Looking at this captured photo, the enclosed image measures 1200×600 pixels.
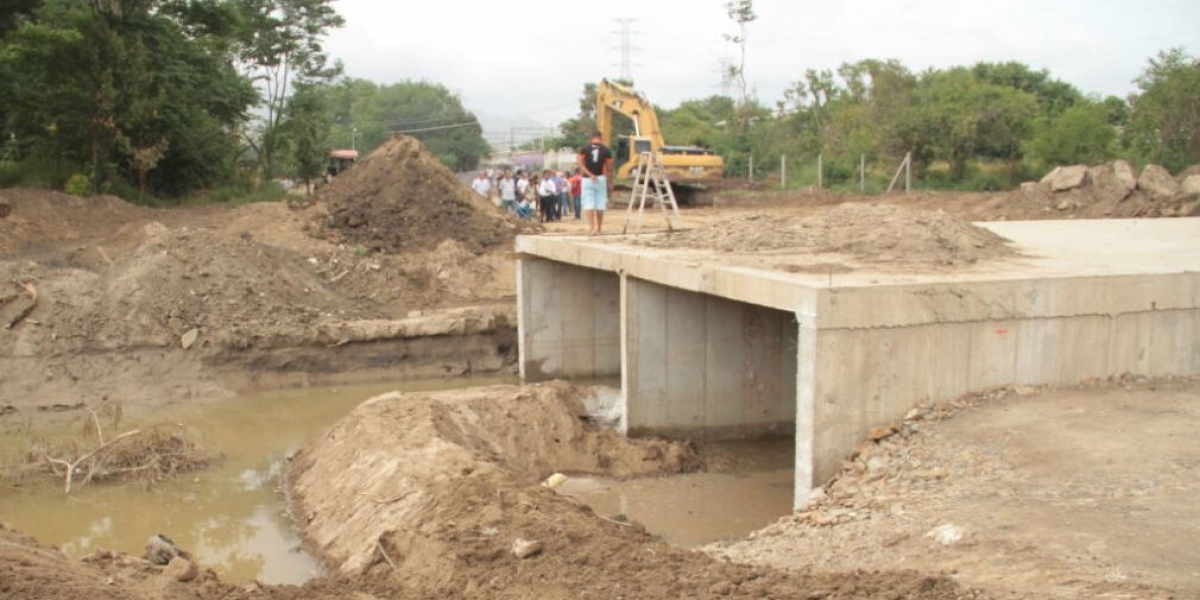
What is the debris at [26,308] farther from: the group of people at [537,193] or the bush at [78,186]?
the group of people at [537,193]

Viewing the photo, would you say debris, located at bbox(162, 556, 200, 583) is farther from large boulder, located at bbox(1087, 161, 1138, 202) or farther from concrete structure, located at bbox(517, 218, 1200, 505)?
large boulder, located at bbox(1087, 161, 1138, 202)

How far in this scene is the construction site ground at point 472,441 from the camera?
608 centimetres

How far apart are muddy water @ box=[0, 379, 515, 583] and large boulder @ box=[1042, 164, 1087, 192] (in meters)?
17.7

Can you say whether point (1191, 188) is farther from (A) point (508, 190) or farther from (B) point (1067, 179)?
(A) point (508, 190)

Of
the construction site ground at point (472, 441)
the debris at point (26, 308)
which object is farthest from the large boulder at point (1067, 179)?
the debris at point (26, 308)

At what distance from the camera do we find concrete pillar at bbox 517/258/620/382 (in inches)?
639

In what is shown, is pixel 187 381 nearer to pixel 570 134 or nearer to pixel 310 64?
pixel 310 64

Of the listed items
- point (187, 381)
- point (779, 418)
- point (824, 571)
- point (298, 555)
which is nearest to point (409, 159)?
point (187, 381)

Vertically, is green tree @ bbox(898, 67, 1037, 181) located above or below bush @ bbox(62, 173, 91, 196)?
above

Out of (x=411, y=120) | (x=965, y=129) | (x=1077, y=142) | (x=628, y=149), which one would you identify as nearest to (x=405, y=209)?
(x=628, y=149)

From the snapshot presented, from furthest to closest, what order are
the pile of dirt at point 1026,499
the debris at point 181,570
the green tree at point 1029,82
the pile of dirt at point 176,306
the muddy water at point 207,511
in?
the green tree at point 1029,82 → the pile of dirt at point 176,306 → the muddy water at point 207,511 → the debris at point 181,570 → the pile of dirt at point 1026,499

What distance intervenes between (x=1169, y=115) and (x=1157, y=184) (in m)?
6.37

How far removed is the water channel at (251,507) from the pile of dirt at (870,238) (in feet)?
7.72

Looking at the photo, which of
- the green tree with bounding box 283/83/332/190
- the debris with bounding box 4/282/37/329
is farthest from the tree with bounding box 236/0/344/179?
the debris with bounding box 4/282/37/329
